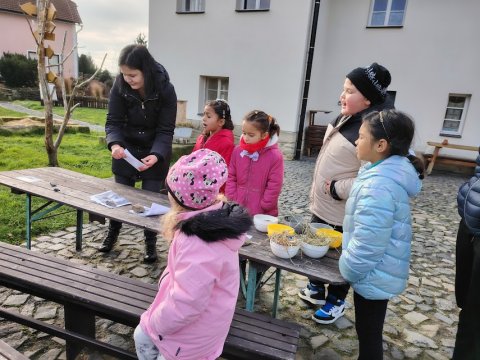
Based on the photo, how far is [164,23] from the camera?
11.2 meters

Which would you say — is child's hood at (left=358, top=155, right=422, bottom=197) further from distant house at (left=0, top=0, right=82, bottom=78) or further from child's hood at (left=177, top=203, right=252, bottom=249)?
distant house at (left=0, top=0, right=82, bottom=78)

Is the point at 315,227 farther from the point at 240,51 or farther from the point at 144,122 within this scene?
the point at 240,51

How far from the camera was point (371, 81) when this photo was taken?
226 cm

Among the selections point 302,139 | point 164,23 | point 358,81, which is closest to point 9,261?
point 358,81

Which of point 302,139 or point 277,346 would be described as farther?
point 302,139

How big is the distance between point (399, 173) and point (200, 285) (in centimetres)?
117

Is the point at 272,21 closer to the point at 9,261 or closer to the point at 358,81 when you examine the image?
the point at 358,81

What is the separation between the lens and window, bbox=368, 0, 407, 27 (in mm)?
9938

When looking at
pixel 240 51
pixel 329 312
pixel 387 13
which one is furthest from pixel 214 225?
pixel 387 13

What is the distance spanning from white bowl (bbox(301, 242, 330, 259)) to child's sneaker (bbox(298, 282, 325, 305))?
37.7 inches

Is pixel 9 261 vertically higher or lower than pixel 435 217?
higher

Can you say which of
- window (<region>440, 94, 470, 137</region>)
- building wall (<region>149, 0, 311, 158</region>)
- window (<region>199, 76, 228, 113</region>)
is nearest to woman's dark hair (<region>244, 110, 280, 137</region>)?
building wall (<region>149, 0, 311, 158</region>)

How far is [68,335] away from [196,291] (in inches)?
47.8

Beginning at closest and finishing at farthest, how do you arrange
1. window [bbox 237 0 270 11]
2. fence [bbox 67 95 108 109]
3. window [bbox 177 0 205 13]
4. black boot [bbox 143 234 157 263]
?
black boot [bbox 143 234 157 263] → window [bbox 237 0 270 11] → window [bbox 177 0 205 13] → fence [bbox 67 95 108 109]
